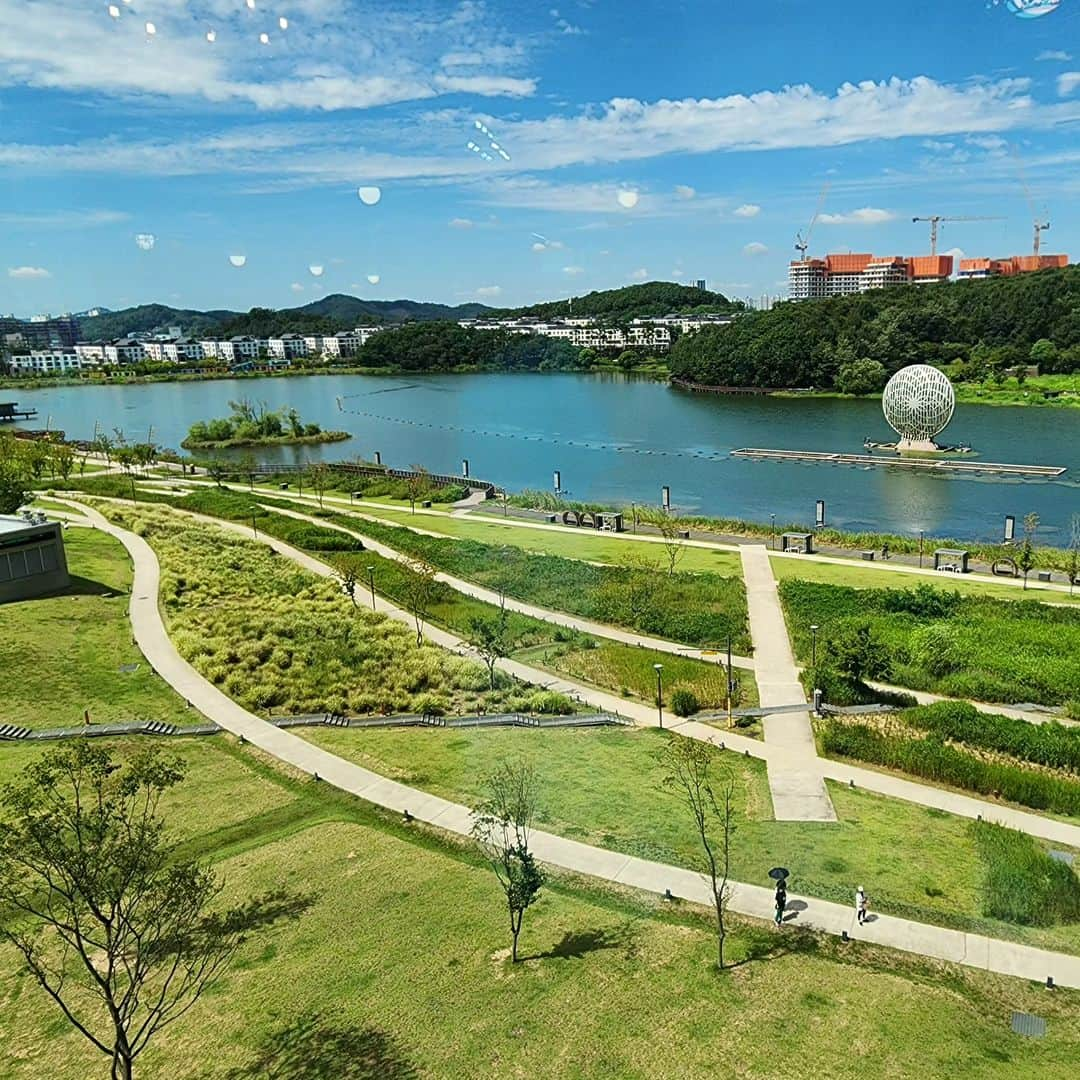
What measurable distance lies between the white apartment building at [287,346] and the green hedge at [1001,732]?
75.3 meters

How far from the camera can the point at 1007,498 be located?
1098 inches

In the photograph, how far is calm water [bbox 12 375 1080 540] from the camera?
2831 cm

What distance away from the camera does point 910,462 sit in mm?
33688

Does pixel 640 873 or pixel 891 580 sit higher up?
pixel 891 580

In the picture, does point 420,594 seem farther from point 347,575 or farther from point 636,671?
point 636,671

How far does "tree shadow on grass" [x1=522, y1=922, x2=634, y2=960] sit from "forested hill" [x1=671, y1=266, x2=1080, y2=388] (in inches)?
1991

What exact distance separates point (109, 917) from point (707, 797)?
20.2 ft

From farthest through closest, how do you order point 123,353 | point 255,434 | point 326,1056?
point 123,353 → point 255,434 → point 326,1056

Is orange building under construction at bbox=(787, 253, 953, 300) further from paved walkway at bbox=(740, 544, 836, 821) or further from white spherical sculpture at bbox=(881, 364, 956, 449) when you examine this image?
paved walkway at bbox=(740, 544, 836, 821)

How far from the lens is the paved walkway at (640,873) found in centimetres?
754

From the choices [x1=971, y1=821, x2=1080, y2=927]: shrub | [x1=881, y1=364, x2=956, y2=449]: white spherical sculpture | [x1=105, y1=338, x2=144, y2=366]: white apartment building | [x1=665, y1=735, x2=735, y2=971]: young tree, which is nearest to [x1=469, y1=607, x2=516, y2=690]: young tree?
[x1=665, y1=735, x2=735, y2=971]: young tree

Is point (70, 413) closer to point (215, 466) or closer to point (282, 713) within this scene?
point (215, 466)

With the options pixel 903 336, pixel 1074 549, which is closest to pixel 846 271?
pixel 903 336

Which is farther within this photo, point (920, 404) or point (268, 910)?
point (920, 404)
